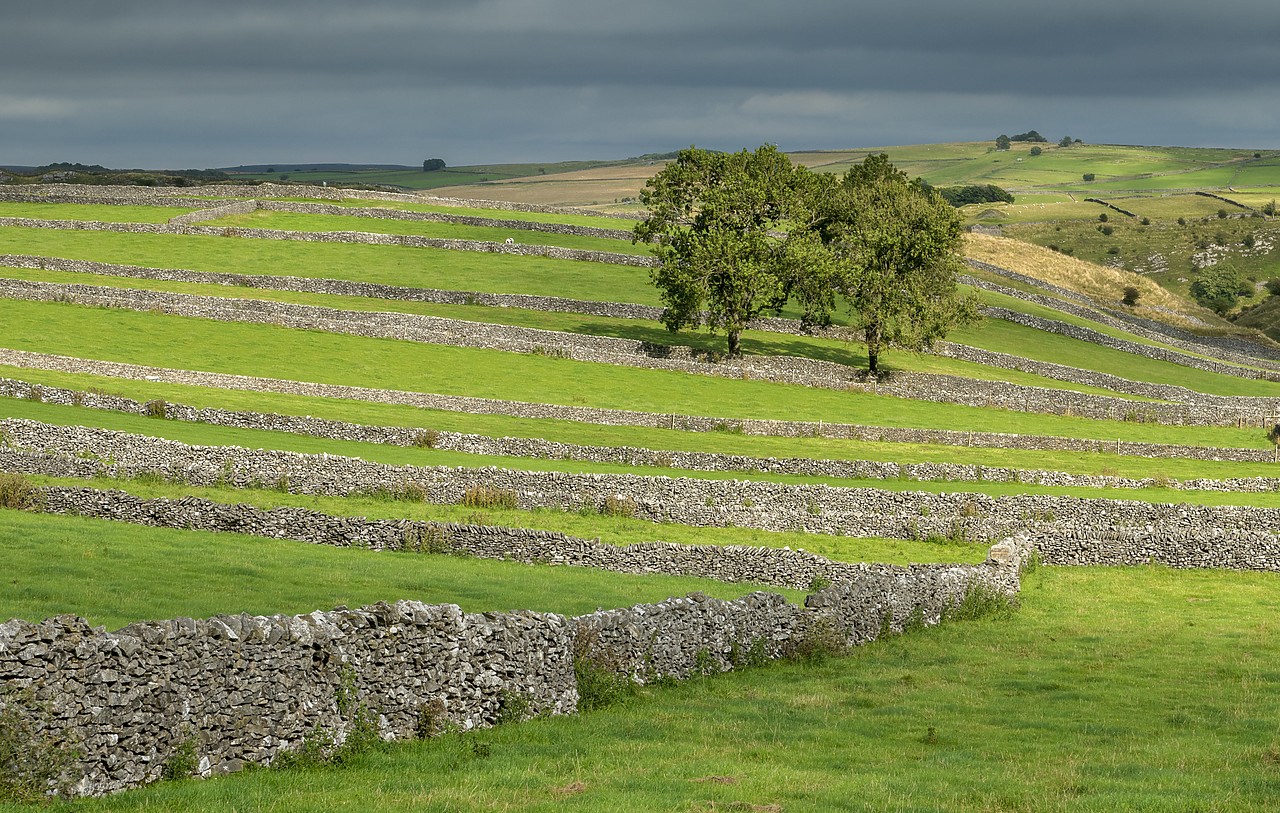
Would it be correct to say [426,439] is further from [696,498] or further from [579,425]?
[696,498]

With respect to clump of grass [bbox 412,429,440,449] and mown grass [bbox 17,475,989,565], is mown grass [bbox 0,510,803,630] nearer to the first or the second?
mown grass [bbox 17,475,989,565]

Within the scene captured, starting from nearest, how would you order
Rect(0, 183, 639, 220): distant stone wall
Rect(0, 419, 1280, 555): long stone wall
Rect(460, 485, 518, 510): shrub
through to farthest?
1. Rect(0, 419, 1280, 555): long stone wall
2. Rect(460, 485, 518, 510): shrub
3. Rect(0, 183, 639, 220): distant stone wall

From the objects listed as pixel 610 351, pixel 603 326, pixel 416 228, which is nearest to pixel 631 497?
pixel 610 351

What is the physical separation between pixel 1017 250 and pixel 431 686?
11982cm

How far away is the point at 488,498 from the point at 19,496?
12002mm

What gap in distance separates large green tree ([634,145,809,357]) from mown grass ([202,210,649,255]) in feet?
71.8

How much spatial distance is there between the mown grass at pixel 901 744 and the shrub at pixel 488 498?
1351 cm

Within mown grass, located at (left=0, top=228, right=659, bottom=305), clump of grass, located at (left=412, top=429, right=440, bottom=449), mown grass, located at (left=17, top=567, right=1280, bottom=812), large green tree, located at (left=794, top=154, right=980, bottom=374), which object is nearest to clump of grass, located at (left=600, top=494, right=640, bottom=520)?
clump of grass, located at (left=412, top=429, right=440, bottom=449)

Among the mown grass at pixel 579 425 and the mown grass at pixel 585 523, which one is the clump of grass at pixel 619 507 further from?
the mown grass at pixel 579 425

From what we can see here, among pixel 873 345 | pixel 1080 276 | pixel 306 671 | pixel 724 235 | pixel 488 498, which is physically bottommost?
pixel 488 498

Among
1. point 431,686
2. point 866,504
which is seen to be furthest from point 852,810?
point 866,504

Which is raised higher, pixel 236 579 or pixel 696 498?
pixel 236 579

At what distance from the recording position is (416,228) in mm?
93812

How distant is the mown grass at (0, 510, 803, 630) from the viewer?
17875mm
